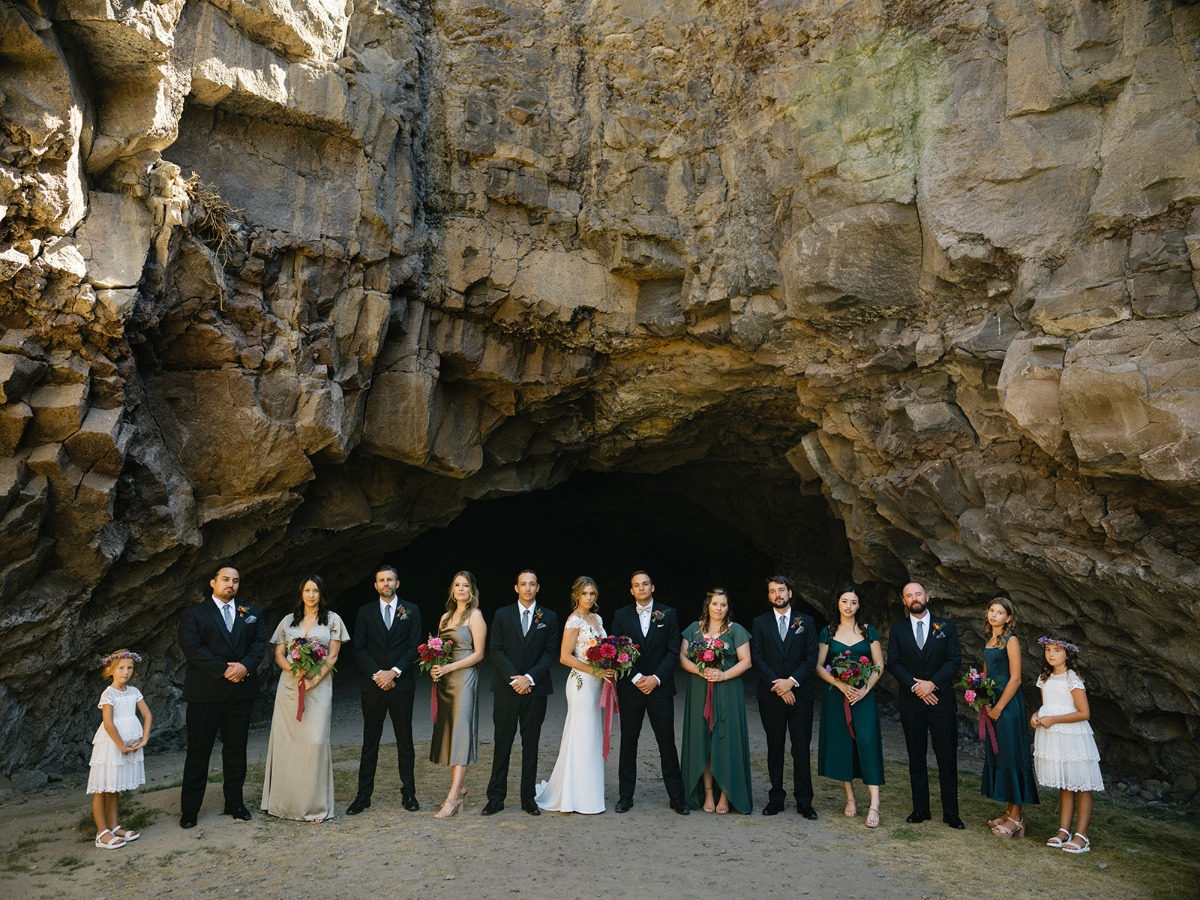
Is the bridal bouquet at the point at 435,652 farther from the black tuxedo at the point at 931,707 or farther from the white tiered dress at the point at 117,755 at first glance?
the black tuxedo at the point at 931,707

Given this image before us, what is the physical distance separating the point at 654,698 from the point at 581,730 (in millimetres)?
607

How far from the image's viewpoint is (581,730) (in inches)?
260

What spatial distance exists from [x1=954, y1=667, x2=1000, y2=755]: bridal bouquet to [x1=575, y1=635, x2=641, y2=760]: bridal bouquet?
94.7 inches

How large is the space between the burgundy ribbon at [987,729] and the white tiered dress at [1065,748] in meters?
0.30

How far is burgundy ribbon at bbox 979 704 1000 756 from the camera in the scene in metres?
6.43

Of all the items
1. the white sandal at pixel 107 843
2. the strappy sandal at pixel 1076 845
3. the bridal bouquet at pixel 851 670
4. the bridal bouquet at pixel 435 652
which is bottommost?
the strappy sandal at pixel 1076 845

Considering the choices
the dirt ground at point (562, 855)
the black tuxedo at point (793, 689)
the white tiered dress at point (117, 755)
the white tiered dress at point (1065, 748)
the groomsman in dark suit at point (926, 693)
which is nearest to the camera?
the dirt ground at point (562, 855)

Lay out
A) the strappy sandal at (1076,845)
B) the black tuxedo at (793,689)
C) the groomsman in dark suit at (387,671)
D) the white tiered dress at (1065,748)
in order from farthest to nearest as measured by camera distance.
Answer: the black tuxedo at (793,689)
the groomsman in dark suit at (387,671)
the strappy sandal at (1076,845)
the white tiered dress at (1065,748)

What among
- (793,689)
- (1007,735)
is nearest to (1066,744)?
(1007,735)

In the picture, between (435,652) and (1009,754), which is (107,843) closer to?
(435,652)

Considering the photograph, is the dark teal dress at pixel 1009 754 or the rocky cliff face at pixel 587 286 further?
the rocky cliff face at pixel 587 286

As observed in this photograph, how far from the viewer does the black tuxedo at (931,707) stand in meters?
6.57

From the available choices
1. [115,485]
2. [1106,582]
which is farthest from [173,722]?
[1106,582]

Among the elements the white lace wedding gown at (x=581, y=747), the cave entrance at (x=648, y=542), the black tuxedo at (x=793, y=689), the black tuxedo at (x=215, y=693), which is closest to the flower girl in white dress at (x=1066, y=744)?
the black tuxedo at (x=793, y=689)
